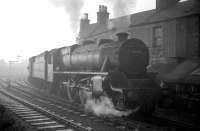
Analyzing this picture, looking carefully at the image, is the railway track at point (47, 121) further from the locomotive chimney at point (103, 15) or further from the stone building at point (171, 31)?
the locomotive chimney at point (103, 15)

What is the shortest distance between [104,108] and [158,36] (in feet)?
40.4

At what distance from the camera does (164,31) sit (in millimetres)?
20078

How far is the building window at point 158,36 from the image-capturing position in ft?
68.3

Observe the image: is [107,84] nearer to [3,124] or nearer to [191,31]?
[3,124]

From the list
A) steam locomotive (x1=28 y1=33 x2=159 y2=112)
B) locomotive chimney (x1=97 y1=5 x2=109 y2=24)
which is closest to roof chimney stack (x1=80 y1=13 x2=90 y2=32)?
locomotive chimney (x1=97 y1=5 x2=109 y2=24)

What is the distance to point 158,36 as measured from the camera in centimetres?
2120

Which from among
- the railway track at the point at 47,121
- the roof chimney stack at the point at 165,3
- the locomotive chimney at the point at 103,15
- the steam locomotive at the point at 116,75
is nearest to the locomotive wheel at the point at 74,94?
the steam locomotive at the point at 116,75

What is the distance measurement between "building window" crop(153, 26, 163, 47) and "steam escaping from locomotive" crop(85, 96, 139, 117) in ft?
36.2

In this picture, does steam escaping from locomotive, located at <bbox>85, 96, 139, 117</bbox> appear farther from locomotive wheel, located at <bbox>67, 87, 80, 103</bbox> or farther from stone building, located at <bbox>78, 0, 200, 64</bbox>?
stone building, located at <bbox>78, 0, 200, 64</bbox>

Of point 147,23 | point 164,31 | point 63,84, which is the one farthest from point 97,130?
point 147,23

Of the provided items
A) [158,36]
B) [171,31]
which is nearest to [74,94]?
[171,31]

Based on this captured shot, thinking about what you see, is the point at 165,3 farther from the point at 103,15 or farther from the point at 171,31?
the point at 103,15

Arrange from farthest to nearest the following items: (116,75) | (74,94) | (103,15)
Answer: (103,15) < (74,94) < (116,75)

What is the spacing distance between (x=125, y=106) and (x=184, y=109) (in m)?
3.90
